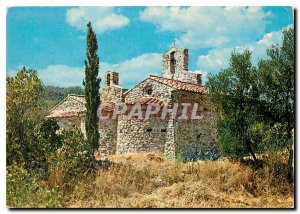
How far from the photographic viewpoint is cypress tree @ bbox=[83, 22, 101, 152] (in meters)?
12.6

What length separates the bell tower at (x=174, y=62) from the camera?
665 inches

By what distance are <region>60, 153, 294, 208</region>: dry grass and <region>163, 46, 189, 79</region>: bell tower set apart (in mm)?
6036

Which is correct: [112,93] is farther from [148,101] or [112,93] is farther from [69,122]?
[148,101]

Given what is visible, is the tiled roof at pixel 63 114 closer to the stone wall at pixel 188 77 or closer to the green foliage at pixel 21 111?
the stone wall at pixel 188 77

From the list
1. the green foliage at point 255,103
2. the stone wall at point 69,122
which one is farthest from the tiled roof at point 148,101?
the green foliage at point 255,103

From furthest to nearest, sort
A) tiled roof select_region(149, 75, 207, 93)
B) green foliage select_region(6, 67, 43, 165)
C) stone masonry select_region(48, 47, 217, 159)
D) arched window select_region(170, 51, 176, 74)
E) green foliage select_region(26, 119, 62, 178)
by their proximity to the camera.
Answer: arched window select_region(170, 51, 176, 74)
tiled roof select_region(149, 75, 207, 93)
stone masonry select_region(48, 47, 217, 159)
green foliage select_region(26, 119, 62, 178)
green foliage select_region(6, 67, 43, 165)

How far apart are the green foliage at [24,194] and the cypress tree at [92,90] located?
142 inches

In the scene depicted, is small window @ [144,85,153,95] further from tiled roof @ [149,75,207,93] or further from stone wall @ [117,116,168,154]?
stone wall @ [117,116,168,154]

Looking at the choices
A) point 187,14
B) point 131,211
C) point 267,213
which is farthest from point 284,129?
point 131,211

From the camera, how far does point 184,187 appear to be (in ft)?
32.6

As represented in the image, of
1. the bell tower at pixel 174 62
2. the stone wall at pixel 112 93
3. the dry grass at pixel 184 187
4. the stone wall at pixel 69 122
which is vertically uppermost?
the bell tower at pixel 174 62

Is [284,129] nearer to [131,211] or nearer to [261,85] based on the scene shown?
[261,85]

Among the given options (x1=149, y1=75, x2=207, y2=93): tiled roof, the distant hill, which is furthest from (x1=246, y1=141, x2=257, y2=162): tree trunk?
the distant hill

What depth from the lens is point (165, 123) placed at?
1445 centimetres
